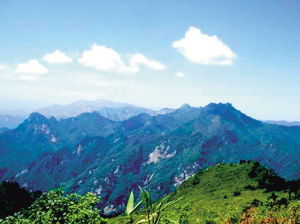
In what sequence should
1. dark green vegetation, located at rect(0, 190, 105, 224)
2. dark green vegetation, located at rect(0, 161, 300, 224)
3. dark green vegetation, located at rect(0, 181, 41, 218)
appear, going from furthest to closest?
dark green vegetation, located at rect(0, 181, 41, 218), dark green vegetation, located at rect(0, 190, 105, 224), dark green vegetation, located at rect(0, 161, 300, 224)

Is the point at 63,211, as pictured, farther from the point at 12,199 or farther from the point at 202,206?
the point at 12,199

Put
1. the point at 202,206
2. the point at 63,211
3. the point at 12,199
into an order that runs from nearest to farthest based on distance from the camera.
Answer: the point at 63,211 < the point at 202,206 < the point at 12,199

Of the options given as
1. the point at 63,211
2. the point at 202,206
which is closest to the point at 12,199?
the point at 202,206

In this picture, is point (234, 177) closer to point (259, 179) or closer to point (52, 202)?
point (259, 179)

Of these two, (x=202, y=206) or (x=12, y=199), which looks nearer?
(x=202, y=206)

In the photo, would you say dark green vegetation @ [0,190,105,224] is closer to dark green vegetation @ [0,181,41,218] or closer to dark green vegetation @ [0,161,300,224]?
dark green vegetation @ [0,161,300,224]

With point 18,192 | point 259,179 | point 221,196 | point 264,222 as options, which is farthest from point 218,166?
point 264,222

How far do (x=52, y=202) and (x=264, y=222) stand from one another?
17685 millimetres

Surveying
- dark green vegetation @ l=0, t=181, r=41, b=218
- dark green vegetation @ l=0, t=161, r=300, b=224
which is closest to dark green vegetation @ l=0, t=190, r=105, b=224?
dark green vegetation @ l=0, t=161, r=300, b=224

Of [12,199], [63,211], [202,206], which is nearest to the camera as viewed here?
[63,211]

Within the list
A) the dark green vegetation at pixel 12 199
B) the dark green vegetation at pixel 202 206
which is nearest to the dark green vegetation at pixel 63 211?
the dark green vegetation at pixel 202 206

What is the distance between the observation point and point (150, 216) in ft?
30.4

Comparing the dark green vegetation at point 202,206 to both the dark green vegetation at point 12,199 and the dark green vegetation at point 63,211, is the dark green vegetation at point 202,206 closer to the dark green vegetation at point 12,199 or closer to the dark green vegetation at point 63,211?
the dark green vegetation at point 63,211

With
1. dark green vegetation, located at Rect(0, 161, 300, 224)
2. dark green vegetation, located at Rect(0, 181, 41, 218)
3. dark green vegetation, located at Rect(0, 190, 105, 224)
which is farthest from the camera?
dark green vegetation, located at Rect(0, 181, 41, 218)
